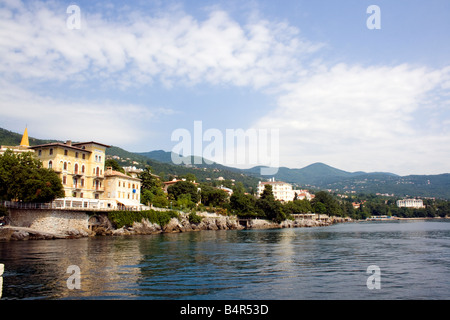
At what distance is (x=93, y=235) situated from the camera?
167ft

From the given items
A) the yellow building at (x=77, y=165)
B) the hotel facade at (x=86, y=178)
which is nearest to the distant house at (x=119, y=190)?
the hotel facade at (x=86, y=178)

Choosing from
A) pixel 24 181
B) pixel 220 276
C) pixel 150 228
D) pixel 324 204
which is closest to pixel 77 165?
pixel 24 181

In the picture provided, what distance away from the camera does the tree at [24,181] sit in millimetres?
42250

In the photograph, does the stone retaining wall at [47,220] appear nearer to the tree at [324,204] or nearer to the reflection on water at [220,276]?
the reflection on water at [220,276]

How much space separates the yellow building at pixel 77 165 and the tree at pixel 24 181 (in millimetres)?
5918

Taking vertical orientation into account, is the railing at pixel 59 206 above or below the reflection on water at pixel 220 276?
above

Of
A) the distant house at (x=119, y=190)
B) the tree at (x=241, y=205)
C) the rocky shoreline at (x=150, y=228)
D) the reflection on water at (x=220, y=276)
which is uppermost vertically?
the distant house at (x=119, y=190)

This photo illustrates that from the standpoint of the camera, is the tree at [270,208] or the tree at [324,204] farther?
the tree at [324,204]

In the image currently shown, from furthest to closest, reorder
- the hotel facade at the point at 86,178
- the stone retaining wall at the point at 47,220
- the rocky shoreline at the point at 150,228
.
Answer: the hotel facade at the point at 86,178 < the stone retaining wall at the point at 47,220 < the rocky shoreline at the point at 150,228

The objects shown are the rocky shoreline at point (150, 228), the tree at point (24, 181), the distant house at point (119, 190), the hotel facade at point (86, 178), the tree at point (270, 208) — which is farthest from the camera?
the tree at point (270, 208)

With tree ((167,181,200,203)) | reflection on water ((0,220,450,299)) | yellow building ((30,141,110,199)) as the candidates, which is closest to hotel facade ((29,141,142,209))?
yellow building ((30,141,110,199))

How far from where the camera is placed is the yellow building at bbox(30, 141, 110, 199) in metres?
52.0
